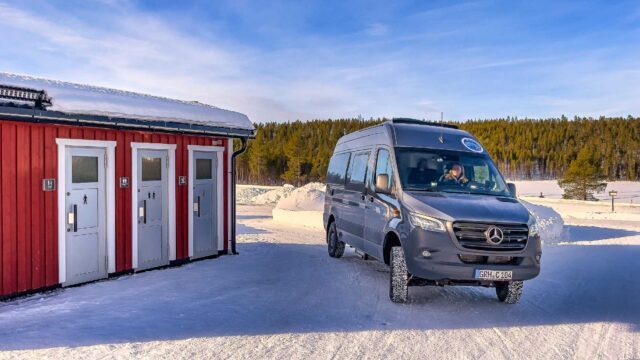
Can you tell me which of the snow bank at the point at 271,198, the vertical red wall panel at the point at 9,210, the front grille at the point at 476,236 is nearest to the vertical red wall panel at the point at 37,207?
the vertical red wall panel at the point at 9,210

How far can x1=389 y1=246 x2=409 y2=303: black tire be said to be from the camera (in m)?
7.36

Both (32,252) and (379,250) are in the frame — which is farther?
(379,250)

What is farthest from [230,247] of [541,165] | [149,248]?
[541,165]

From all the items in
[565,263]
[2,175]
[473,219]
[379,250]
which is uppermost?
[2,175]

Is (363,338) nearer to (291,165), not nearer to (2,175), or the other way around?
(2,175)

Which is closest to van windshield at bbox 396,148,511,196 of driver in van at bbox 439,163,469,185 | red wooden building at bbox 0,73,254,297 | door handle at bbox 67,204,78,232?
driver in van at bbox 439,163,469,185

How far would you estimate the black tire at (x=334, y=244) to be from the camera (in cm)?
1142

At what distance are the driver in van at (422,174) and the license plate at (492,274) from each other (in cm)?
168

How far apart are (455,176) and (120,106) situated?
5.52 meters

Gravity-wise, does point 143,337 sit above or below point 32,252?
below

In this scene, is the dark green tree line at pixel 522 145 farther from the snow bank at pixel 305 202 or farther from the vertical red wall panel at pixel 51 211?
the vertical red wall panel at pixel 51 211

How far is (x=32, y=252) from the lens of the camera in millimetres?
7684

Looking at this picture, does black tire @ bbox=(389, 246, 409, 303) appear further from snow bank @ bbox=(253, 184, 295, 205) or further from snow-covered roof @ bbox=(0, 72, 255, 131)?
snow bank @ bbox=(253, 184, 295, 205)

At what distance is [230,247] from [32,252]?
4.79 m
